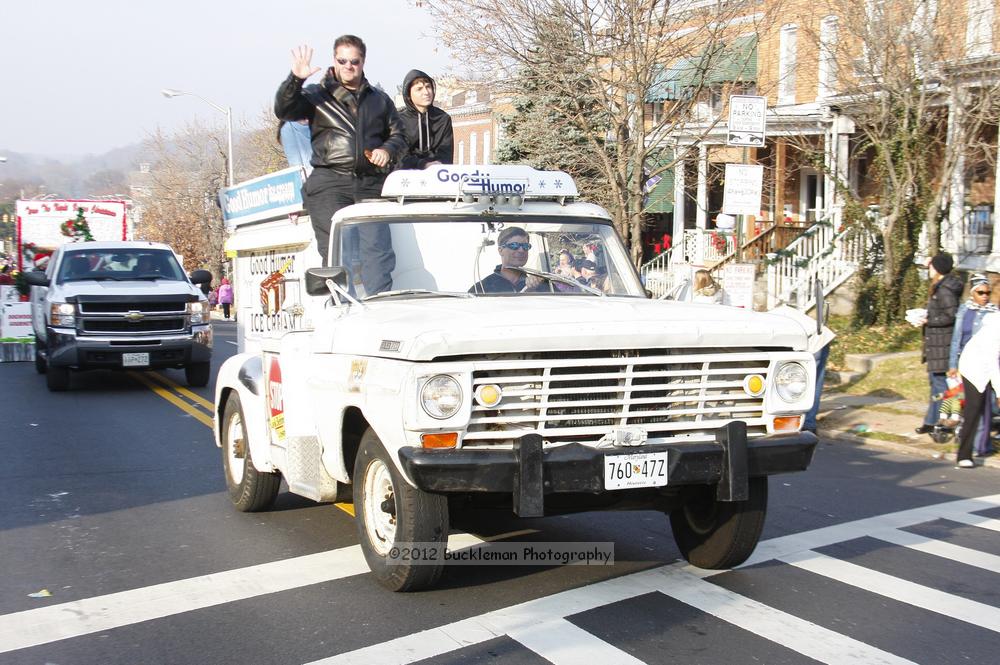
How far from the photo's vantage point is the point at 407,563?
5.46m

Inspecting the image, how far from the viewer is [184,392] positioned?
15875 millimetres

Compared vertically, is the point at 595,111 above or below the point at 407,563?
above

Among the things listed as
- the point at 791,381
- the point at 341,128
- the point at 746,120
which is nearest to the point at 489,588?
the point at 791,381

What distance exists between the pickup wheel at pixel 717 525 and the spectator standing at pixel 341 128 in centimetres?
285

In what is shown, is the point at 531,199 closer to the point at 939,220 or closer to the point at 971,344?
the point at 971,344

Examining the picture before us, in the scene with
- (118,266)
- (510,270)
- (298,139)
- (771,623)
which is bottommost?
(771,623)

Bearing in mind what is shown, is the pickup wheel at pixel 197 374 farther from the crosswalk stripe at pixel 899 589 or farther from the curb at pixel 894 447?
the crosswalk stripe at pixel 899 589

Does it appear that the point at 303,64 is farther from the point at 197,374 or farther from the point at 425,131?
the point at 197,374

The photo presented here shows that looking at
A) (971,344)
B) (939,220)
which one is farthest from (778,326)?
(939,220)

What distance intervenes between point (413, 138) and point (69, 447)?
510 cm

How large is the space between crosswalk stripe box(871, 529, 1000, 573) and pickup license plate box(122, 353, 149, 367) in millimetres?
11573

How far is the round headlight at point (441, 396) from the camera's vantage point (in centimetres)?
498

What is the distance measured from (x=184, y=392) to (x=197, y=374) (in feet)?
2.15

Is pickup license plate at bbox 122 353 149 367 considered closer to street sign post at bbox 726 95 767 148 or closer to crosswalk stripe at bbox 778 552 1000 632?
street sign post at bbox 726 95 767 148
